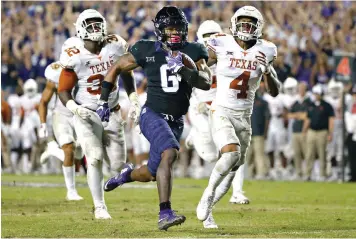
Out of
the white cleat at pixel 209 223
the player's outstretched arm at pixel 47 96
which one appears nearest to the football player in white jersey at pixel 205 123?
the player's outstretched arm at pixel 47 96

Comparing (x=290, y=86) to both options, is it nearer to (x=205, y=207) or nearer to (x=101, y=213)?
(x=101, y=213)

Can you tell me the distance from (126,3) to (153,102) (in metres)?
14.0

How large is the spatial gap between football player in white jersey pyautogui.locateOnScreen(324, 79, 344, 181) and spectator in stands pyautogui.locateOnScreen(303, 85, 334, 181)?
0.86 ft

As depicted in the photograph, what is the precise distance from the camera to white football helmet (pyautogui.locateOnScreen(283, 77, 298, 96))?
1869 centimetres

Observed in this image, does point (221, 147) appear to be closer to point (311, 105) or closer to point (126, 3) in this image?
point (311, 105)

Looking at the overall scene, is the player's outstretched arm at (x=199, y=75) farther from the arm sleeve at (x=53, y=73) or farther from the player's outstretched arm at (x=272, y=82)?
the arm sleeve at (x=53, y=73)

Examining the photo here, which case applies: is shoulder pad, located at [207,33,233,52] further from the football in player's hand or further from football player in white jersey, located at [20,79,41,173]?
football player in white jersey, located at [20,79,41,173]

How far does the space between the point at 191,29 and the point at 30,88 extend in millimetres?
3217

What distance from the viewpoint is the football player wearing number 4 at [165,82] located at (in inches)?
338

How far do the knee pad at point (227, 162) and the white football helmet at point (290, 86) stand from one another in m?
9.72

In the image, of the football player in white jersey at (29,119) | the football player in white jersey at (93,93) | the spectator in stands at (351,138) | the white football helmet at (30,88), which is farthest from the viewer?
the football player in white jersey at (29,119)

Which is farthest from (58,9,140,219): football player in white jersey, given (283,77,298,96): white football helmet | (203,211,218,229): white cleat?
(283,77,298,96): white football helmet

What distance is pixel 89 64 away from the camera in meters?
10.3

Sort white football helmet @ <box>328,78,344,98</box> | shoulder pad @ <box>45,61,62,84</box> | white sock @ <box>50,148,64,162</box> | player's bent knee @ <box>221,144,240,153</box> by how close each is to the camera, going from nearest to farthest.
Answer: player's bent knee @ <box>221,144,240,153</box>, shoulder pad @ <box>45,61,62,84</box>, white sock @ <box>50,148,64,162</box>, white football helmet @ <box>328,78,344,98</box>
